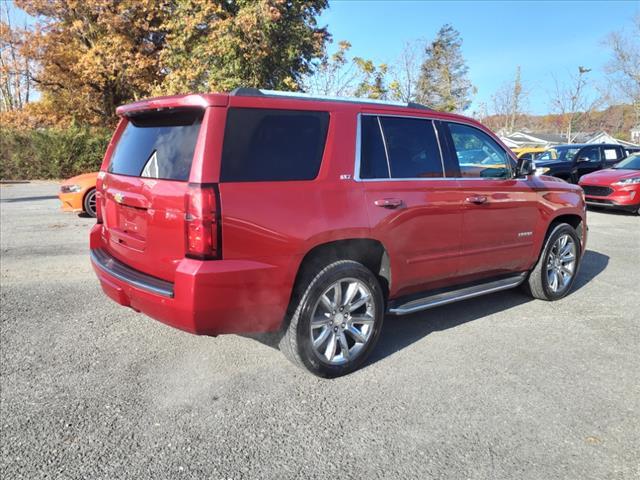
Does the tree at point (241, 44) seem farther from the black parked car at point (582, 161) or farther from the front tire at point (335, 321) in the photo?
the front tire at point (335, 321)

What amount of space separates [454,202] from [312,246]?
4.91ft

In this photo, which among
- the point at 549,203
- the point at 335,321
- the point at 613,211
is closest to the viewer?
the point at 335,321

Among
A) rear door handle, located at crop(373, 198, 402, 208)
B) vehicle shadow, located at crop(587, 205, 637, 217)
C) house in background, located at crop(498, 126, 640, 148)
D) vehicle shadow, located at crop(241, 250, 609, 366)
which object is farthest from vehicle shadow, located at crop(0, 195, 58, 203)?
house in background, located at crop(498, 126, 640, 148)

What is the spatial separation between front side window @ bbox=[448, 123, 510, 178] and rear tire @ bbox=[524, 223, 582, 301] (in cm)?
108

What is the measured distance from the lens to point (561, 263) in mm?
5375

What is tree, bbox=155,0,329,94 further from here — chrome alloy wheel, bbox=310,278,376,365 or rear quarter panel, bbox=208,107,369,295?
chrome alloy wheel, bbox=310,278,376,365

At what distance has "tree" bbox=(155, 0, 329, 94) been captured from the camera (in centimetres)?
1717

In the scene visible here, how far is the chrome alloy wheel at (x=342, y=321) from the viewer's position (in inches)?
133

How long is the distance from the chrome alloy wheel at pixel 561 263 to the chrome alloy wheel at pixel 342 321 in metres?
2.61

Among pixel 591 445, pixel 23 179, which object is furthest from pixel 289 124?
pixel 23 179

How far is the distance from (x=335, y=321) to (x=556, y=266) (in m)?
3.09

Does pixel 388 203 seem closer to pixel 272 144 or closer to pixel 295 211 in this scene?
pixel 295 211

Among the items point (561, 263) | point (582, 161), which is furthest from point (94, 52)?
point (561, 263)

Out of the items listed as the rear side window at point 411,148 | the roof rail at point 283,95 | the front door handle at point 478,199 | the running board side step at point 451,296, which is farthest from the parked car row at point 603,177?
the roof rail at point 283,95
